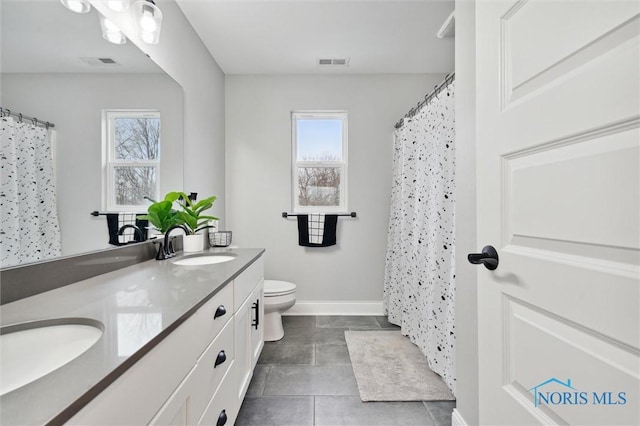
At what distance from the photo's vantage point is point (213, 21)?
2.14 metres

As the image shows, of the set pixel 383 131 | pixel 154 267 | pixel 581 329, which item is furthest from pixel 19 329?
pixel 383 131

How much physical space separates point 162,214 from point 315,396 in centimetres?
136

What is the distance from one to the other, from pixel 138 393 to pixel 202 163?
2.04 m

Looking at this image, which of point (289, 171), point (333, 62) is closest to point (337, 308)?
point (289, 171)

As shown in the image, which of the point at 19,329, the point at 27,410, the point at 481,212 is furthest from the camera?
the point at 481,212

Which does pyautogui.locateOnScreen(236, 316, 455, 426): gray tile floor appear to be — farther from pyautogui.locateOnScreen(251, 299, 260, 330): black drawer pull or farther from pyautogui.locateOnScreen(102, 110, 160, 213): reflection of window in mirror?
pyautogui.locateOnScreen(102, 110, 160, 213): reflection of window in mirror

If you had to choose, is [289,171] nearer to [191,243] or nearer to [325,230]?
[325,230]

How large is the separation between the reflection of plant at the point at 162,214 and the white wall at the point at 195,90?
0.38m

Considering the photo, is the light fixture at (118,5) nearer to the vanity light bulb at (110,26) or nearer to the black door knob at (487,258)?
the vanity light bulb at (110,26)

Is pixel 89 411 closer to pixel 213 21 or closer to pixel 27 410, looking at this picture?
pixel 27 410

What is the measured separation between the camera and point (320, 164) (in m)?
3.02

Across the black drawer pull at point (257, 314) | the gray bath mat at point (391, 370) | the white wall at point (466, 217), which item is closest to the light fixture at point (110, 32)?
the black drawer pull at point (257, 314)
